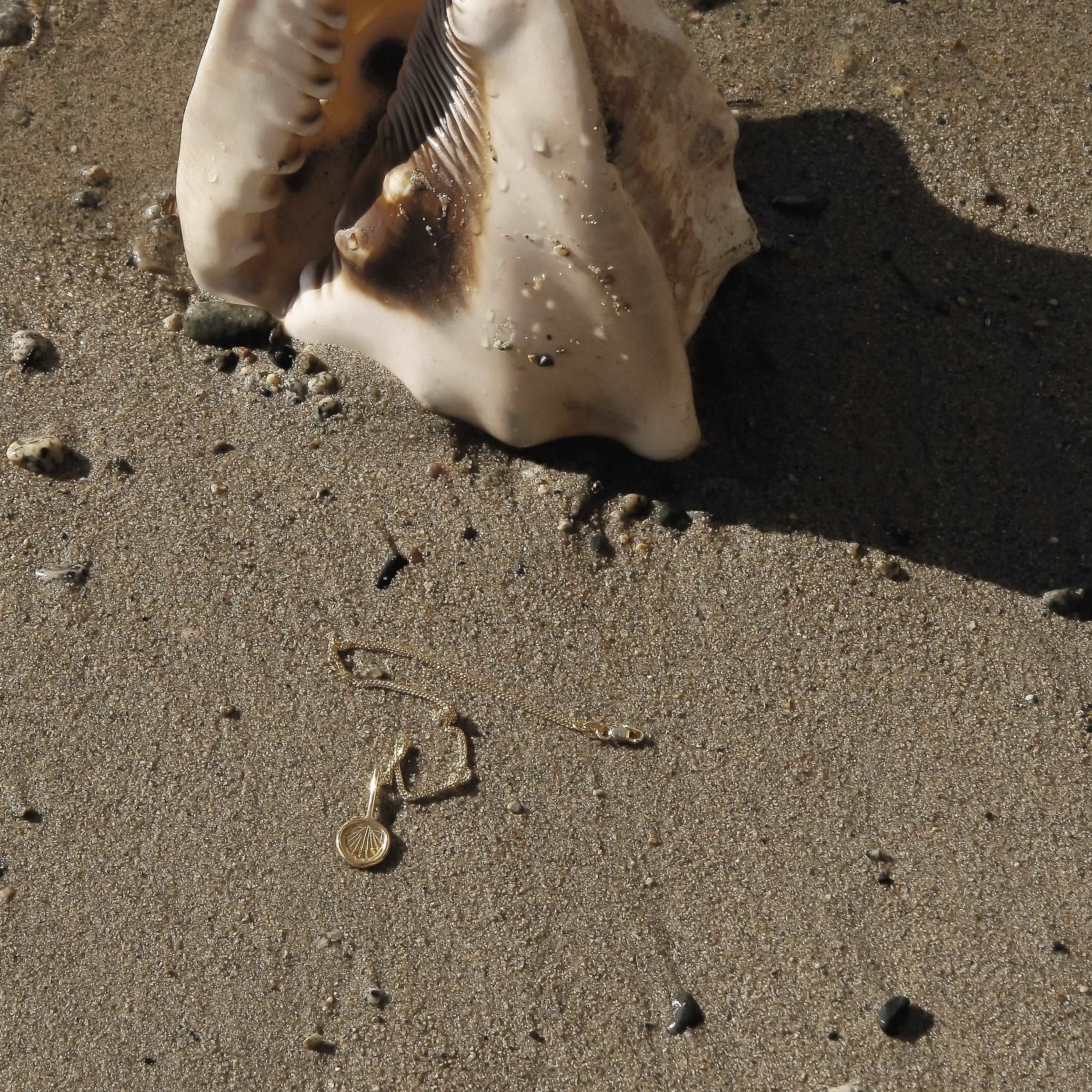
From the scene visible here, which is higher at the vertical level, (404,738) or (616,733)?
(616,733)

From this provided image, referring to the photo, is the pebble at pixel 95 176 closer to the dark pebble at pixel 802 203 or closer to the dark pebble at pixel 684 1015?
the dark pebble at pixel 802 203

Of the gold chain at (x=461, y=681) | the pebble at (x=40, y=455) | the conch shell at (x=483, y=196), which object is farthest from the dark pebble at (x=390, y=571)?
the pebble at (x=40, y=455)

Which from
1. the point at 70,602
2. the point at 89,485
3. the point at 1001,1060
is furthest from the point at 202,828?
the point at 1001,1060

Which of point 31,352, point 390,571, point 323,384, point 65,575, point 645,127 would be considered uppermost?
point 645,127

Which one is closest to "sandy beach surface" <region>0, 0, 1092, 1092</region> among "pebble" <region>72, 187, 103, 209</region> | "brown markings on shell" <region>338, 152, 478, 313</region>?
"pebble" <region>72, 187, 103, 209</region>

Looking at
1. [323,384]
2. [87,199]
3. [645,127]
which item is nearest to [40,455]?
[323,384]

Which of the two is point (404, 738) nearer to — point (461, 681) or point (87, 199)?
point (461, 681)

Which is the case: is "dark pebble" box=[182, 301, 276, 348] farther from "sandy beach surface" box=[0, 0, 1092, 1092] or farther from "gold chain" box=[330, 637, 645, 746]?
"gold chain" box=[330, 637, 645, 746]
